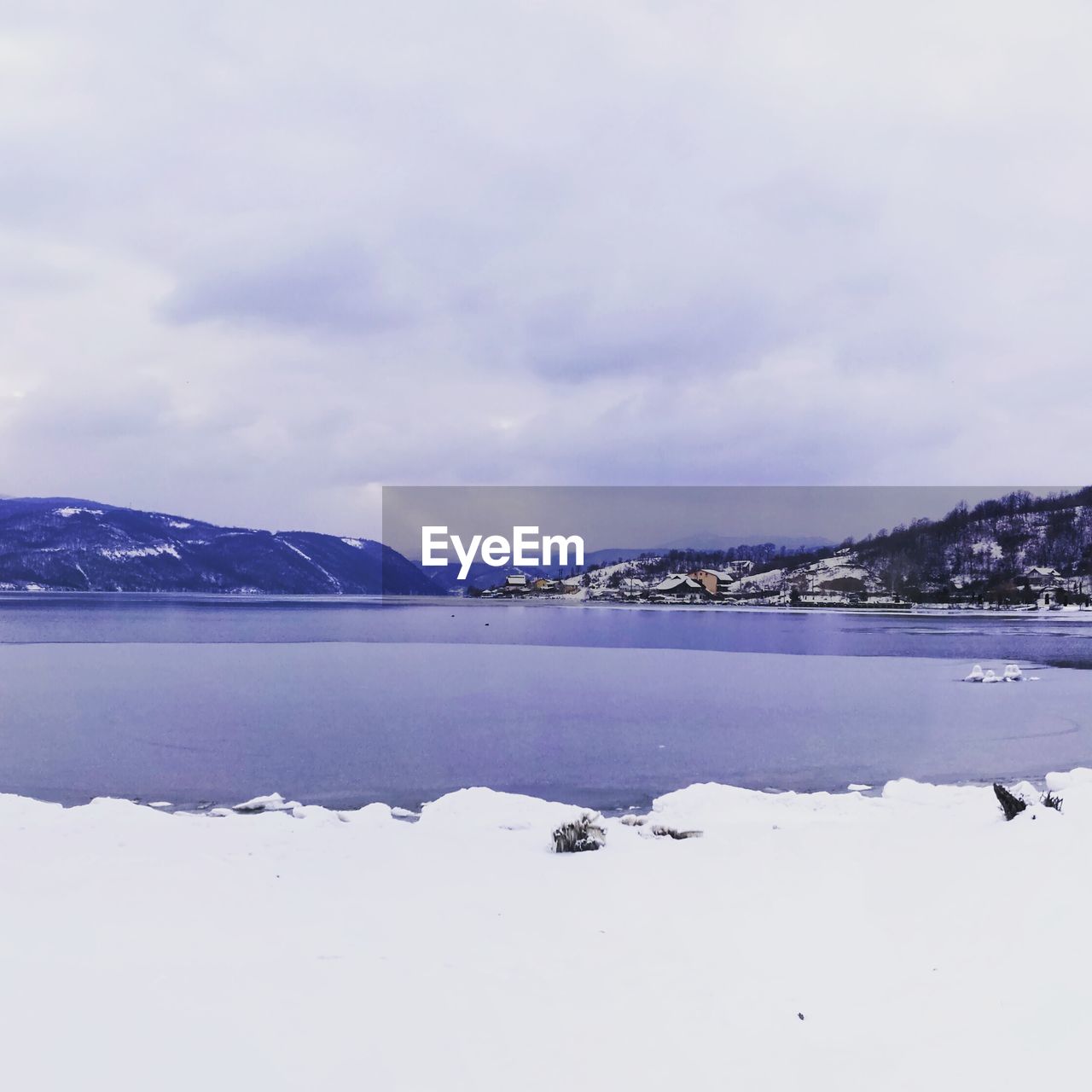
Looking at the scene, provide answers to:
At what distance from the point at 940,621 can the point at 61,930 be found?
7412cm

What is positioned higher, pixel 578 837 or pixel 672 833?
pixel 578 837

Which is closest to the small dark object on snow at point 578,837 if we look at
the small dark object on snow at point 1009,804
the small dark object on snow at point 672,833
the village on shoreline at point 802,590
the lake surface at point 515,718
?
the small dark object on snow at point 672,833

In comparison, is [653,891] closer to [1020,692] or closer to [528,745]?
[528,745]

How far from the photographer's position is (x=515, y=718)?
1980cm

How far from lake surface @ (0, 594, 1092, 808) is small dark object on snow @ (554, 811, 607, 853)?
3.34 m

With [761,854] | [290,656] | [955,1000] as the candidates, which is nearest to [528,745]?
[761,854]

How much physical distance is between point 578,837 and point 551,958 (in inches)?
117

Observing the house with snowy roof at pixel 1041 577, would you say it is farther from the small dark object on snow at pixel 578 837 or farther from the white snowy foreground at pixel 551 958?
the white snowy foreground at pixel 551 958

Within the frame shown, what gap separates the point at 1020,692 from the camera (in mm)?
23703

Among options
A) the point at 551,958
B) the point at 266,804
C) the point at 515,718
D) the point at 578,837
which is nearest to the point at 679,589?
the point at 515,718

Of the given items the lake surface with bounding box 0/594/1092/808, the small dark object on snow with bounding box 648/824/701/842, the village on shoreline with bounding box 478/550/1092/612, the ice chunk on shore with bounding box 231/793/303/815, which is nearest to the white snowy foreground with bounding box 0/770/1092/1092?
the small dark object on snow with bounding box 648/824/701/842

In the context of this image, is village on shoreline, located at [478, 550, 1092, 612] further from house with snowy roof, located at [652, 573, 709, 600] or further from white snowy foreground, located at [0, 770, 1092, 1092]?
white snowy foreground, located at [0, 770, 1092, 1092]

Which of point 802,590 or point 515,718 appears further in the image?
point 802,590

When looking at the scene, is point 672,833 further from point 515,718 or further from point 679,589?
point 679,589
